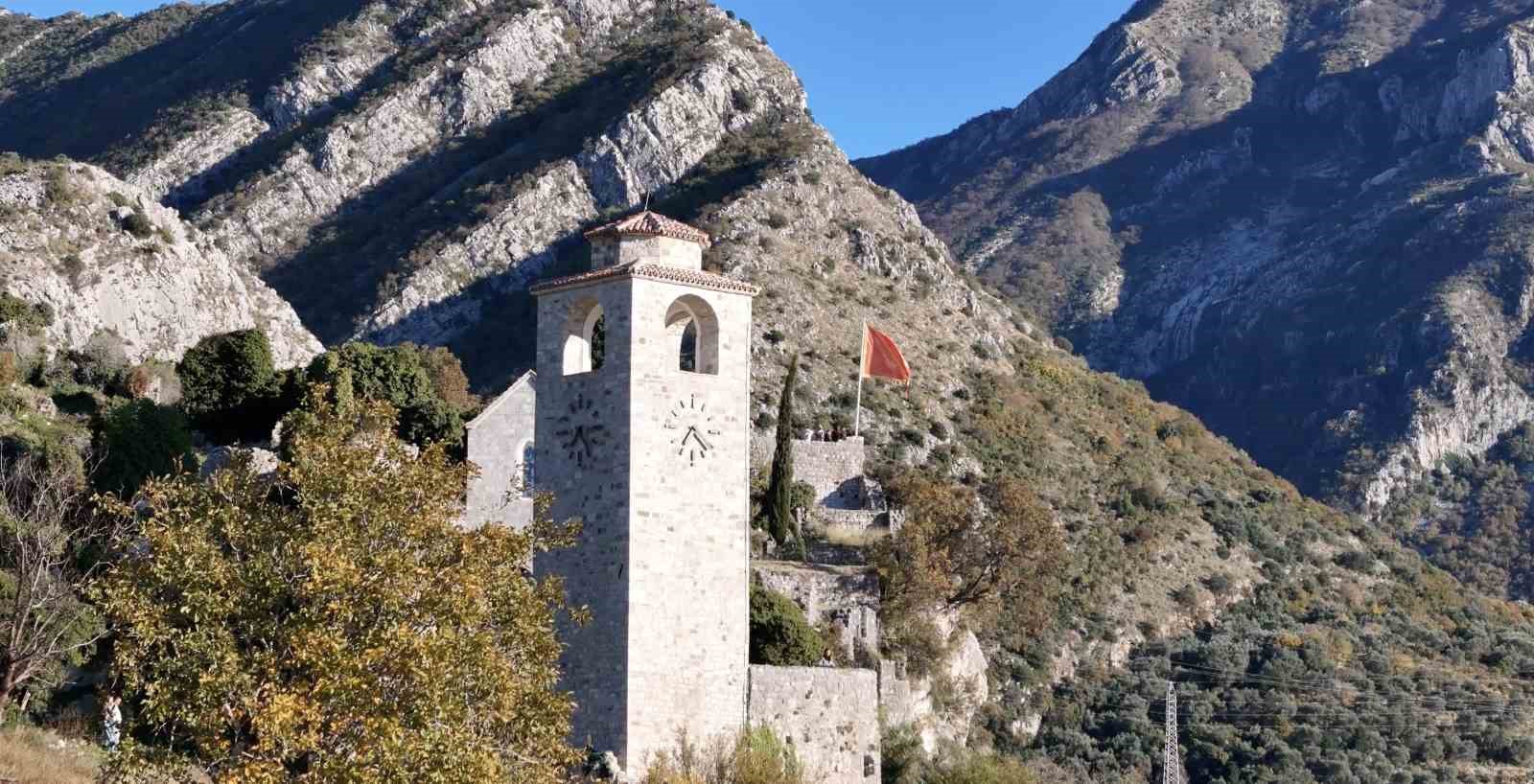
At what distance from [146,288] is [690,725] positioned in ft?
115

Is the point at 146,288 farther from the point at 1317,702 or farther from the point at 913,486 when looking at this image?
the point at 1317,702

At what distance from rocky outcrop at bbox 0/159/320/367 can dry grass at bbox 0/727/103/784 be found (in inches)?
1170

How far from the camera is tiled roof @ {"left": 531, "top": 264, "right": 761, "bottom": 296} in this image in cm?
3103

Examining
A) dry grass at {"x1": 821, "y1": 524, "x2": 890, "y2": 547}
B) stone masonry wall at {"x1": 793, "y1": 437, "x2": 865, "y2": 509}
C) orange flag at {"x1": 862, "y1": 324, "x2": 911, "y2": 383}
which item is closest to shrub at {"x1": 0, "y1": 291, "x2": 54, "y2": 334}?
stone masonry wall at {"x1": 793, "y1": 437, "x2": 865, "y2": 509}

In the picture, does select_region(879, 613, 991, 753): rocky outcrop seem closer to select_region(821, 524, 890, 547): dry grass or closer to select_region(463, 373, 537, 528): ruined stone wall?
select_region(821, 524, 890, 547): dry grass

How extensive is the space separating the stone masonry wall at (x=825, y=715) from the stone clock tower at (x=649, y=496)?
105 cm

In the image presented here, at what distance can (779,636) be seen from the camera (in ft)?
122

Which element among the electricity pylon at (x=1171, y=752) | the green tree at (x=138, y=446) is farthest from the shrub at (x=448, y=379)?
the electricity pylon at (x=1171, y=752)

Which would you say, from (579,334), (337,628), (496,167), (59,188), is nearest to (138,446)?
(579,334)

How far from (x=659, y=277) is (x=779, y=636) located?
9.05 meters

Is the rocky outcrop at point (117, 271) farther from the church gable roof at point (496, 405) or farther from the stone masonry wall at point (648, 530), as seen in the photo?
the stone masonry wall at point (648, 530)

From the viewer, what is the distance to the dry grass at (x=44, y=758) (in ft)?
79.7

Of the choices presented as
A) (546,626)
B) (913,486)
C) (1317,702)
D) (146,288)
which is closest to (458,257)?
(146,288)

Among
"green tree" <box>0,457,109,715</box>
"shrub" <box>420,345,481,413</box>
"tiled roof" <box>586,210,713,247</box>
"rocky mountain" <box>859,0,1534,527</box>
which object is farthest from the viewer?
"rocky mountain" <box>859,0,1534,527</box>
